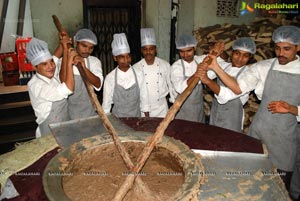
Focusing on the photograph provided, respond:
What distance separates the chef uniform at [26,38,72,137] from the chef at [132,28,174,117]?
1.30 m

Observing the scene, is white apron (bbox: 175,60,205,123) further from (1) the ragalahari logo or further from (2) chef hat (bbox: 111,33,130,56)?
(1) the ragalahari logo

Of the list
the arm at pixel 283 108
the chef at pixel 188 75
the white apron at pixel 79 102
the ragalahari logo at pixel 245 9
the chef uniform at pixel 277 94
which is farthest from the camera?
the ragalahari logo at pixel 245 9

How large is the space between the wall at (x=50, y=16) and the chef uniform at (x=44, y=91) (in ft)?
7.43

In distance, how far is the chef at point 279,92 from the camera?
2611 mm

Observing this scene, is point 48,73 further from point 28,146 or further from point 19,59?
point 19,59

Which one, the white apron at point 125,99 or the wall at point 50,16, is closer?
the white apron at point 125,99

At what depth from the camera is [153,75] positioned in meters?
3.72

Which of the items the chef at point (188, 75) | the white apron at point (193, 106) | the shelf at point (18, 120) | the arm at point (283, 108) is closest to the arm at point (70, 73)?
the chef at point (188, 75)

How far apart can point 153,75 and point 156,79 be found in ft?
0.25

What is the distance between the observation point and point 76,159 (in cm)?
185

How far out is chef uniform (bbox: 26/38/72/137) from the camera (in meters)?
2.60

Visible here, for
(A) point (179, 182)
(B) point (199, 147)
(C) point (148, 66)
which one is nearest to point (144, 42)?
(C) point (148, 66)

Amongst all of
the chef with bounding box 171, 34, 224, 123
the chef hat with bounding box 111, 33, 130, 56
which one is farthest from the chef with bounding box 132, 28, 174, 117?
the chef hat with bounding box 111, 33, 130, 56

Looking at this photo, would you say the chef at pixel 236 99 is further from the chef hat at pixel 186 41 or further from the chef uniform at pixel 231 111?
the chef hat at pixel 186 41
